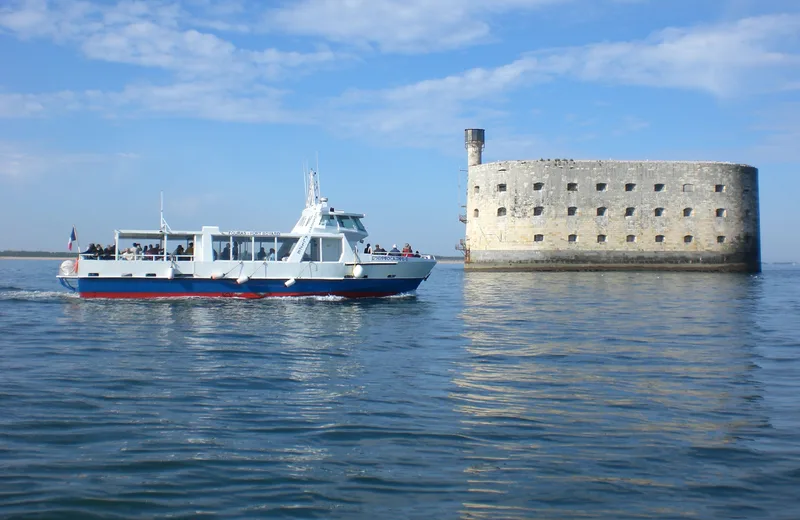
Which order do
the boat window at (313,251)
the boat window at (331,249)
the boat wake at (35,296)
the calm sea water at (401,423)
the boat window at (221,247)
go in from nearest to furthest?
the calm sea water at (401,423) → the boat wake at (35,296) → the boat window at (221,247) → the boat window at (313,251) → the boat window at (331,249)

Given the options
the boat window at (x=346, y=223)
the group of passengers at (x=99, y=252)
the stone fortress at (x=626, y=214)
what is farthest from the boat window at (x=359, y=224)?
the stone fortress at (x=626, y=214)

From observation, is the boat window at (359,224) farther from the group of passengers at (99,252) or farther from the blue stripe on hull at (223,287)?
the group of passengers at (99,252)

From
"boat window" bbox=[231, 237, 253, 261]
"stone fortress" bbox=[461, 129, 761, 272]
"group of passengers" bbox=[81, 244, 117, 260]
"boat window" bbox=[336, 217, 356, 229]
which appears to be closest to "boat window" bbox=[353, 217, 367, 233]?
"boat window" bbox=[336, 217, 356, 229]

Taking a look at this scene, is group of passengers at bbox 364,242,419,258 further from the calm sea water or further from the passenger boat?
the calm sea water

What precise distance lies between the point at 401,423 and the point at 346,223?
1930cm

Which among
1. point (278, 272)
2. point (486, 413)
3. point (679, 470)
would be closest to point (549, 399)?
point (486, 413)

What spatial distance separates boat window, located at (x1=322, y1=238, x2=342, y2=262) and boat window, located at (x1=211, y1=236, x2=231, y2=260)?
3.15 metres

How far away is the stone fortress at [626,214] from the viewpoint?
49906 mm

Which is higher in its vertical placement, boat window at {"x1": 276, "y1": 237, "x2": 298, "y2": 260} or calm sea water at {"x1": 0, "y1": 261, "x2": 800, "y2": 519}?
boat window at {"x1": 276, "y1": 237, "x2": 298, "y2": 260}

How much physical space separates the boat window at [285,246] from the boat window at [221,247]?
1.65 metres

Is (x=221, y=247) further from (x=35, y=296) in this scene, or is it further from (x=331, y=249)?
(x=35, y=296)

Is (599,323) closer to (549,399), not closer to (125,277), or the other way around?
(549,399)

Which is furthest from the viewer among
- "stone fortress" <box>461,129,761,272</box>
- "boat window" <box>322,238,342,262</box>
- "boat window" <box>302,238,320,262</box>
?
"stone fortress" <box>461,129,761,272</box>

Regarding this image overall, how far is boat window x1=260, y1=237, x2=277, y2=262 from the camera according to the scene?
2584 centimetres
